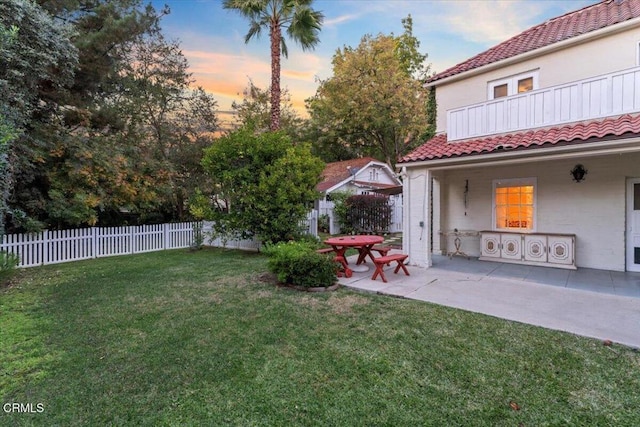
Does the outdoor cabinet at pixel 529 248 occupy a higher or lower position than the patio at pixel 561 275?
higher

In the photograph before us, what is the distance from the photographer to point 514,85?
29.2ft

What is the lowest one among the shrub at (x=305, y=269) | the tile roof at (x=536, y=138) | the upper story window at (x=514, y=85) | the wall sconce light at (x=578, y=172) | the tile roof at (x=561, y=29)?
the shrub at (x=305, y=269)

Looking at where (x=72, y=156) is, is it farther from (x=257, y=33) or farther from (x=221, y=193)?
(x=257, y=33)

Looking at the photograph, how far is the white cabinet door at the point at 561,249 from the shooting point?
762 centimetres

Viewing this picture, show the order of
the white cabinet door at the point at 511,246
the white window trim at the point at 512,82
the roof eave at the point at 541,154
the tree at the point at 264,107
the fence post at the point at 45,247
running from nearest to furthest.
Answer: the roof eave at the point at 541,154
the white cabinet door at the point at 511,246
the white window trim at the point at 512,82
the fence post at the point at 45,247
the tree at the point at 264,107

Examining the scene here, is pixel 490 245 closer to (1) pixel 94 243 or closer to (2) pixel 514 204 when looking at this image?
(2) pixel 514 204

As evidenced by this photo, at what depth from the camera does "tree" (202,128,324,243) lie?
984 centimetres

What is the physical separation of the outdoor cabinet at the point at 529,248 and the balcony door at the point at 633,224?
1.07 meters

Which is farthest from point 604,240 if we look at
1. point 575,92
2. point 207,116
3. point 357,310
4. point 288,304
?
point 207,116

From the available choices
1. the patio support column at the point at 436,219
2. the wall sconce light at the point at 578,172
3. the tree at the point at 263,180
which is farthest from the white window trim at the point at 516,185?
the tree at the point at 263,180

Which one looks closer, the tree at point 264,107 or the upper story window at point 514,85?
the upper story window at point 514,85

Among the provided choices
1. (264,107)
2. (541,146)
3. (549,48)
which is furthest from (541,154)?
(264,107)

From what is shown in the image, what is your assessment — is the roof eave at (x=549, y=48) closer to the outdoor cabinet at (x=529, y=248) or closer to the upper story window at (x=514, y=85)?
the upper story window at (x=514, y=85)

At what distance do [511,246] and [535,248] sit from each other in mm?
559
